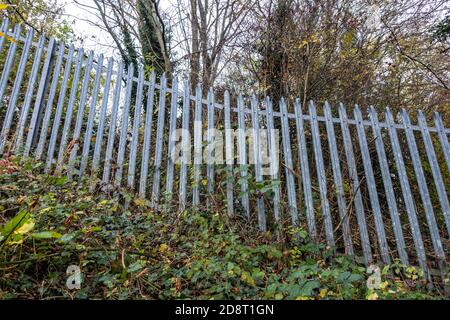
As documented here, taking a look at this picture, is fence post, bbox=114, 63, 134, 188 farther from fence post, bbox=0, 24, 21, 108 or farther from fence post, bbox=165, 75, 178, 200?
→ fence post, bbox=0, 24, 21, 108

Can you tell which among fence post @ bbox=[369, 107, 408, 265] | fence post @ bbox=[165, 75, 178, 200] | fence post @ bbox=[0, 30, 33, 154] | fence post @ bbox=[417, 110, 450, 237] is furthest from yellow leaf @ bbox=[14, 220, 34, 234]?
fence post @ bbox=[417, 110, 450, 237]

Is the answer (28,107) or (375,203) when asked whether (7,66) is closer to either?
(28,107)

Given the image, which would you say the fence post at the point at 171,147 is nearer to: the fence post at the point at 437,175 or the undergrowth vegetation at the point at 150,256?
the undergrowth vegetation at the point at 150,256

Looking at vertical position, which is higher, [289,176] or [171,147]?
[171,147]

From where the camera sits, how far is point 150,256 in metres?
2.57

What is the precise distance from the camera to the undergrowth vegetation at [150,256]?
2068 millimetres

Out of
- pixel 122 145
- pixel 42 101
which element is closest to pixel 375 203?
pixel 122 145

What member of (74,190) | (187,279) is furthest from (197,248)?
(74,190)

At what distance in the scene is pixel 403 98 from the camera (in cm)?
585

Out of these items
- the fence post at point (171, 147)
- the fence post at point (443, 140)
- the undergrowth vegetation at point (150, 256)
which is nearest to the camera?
the undergrowth vegetation at point (150, 256)

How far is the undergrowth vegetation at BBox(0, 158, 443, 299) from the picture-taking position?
207 cm

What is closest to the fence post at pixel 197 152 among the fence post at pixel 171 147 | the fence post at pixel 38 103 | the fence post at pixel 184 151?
the fence post at pixel 184 151
